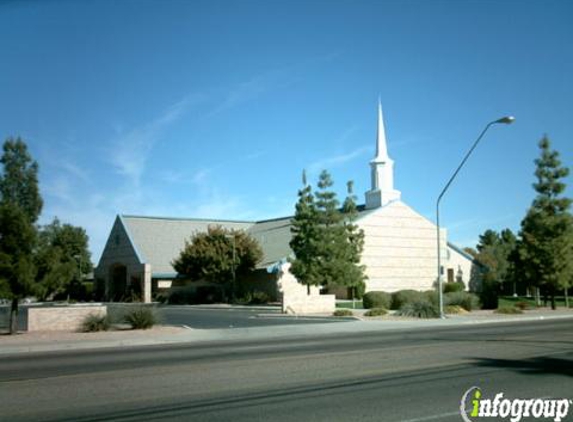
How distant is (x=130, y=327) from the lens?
87.1ft

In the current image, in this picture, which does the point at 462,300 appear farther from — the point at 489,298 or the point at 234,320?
the point at 234,320

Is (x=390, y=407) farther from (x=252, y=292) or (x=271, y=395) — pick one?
(x=252, y=292)

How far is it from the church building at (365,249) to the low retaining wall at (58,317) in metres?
25.6

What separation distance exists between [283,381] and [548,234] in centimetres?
3368

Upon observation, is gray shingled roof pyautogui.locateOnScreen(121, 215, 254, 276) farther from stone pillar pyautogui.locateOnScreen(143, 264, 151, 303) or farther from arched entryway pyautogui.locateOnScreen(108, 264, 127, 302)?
arched entryway pyautogui.locateOnScreen(108, 264, 127, 302)

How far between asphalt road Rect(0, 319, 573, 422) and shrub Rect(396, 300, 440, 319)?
13.6 m

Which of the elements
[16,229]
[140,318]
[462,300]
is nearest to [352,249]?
[462,300]

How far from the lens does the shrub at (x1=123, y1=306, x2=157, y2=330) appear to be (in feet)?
84.0

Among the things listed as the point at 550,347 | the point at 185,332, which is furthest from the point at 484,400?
the point at 185,332

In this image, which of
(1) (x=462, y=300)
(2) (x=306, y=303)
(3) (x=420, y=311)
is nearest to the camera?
(3) (x=420, y=311)

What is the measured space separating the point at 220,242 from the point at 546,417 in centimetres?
4511

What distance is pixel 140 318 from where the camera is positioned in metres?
25.6

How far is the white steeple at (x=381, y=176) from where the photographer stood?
57656 millimetres

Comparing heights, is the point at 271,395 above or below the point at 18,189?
below
